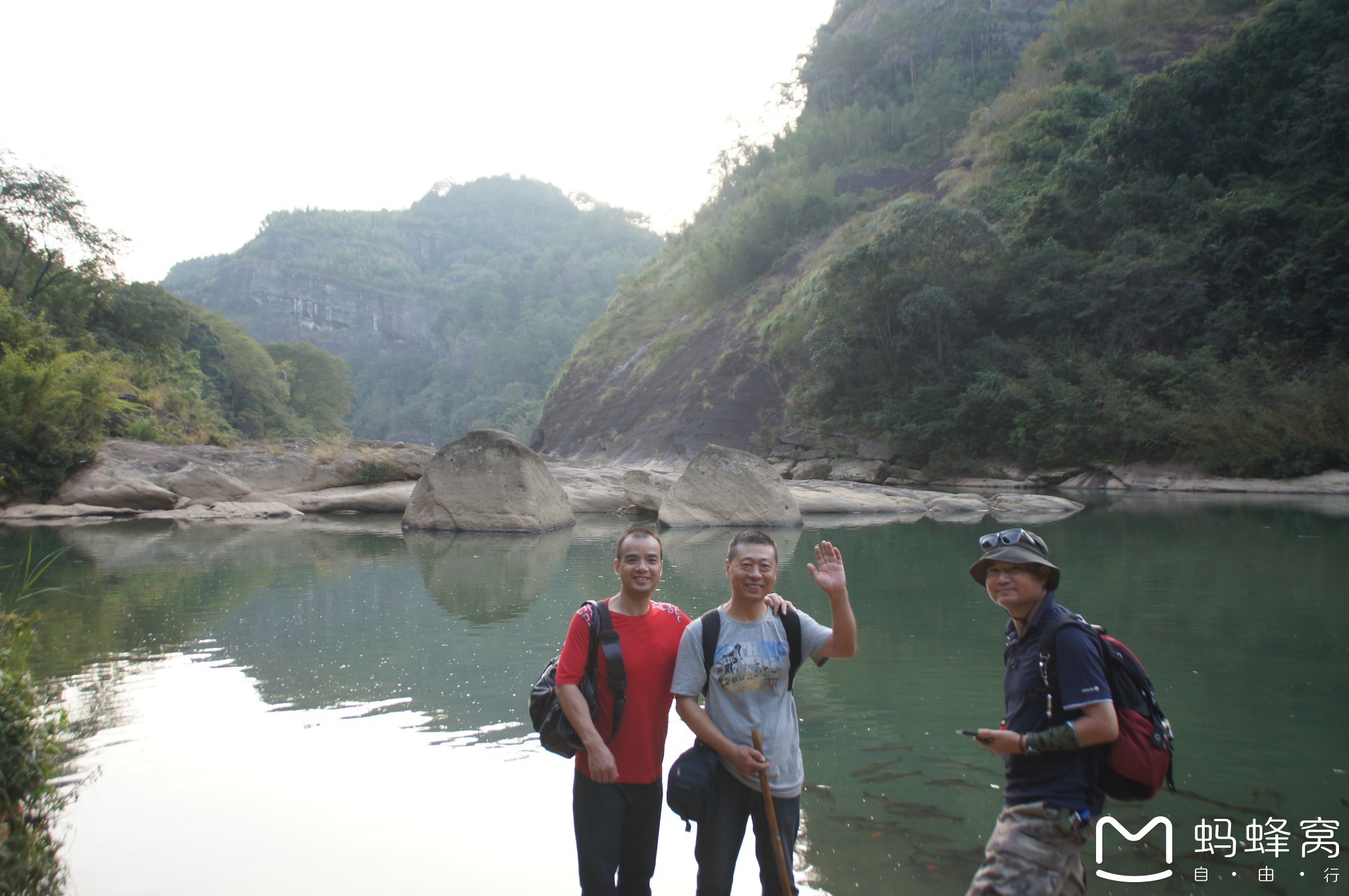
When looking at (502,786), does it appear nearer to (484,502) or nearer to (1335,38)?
(484,502)

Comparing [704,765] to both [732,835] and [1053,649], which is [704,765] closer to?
[732,835]

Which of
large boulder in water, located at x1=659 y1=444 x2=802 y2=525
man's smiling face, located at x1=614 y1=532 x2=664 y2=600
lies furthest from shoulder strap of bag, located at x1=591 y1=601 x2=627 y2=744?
large boulder in water, located at x1=659 y1=444 x2=802 y2=525

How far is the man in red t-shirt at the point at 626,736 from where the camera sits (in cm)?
250

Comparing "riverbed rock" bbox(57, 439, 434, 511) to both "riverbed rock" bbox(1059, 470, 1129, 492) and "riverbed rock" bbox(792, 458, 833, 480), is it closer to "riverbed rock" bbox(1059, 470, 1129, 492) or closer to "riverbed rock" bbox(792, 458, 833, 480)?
"riverbed rock" bbox(792, 458, 833, 480)

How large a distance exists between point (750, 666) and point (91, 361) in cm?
1970

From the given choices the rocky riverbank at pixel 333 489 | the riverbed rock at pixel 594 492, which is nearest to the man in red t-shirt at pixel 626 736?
the rocky riverbank at pixel 333 489

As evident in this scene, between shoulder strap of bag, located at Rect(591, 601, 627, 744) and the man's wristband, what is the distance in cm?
106

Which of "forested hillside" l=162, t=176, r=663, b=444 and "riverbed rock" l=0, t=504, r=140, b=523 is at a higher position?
"forested hillside" l=162, t=176, r=663, b=444

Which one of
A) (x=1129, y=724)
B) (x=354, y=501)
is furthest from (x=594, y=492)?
(x=1129, y=724)

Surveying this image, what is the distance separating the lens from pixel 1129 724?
6.83 ft

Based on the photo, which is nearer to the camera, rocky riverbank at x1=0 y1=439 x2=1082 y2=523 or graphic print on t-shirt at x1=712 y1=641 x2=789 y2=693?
graphic print on t-shirt at x1=712 y1=641 x2=789 y2=693

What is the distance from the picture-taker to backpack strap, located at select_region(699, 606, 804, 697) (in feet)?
8.27

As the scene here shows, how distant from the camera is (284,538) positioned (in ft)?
42.8

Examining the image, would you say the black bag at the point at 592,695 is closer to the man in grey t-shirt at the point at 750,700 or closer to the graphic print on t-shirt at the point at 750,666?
the man in grey t-shirt at the point at 750,700
